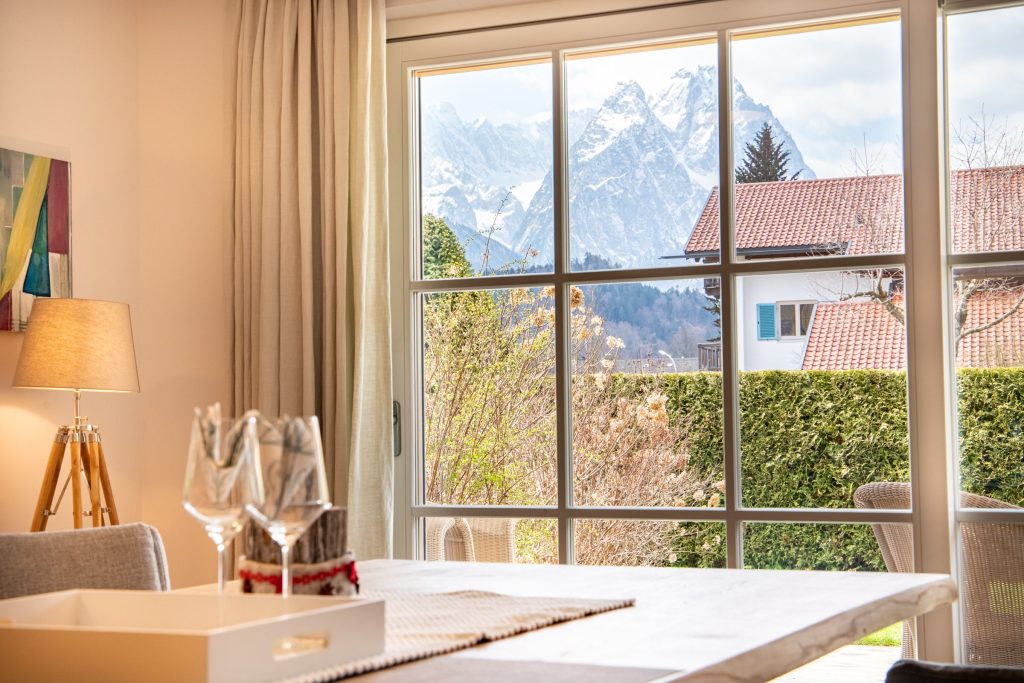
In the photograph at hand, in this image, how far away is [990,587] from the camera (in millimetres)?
3355

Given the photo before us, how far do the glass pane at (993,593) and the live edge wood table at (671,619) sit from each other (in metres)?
1.54

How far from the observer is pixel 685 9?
12.3 ft

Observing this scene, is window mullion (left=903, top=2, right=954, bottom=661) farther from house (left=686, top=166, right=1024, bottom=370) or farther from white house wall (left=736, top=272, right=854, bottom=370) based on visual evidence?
white house wall (left=736, top=272, right=854, bottom=370)

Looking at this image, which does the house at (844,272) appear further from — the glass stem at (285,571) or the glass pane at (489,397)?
the glass stem at (285,571)

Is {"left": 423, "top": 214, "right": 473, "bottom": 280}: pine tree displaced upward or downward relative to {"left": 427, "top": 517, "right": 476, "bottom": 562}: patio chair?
upward

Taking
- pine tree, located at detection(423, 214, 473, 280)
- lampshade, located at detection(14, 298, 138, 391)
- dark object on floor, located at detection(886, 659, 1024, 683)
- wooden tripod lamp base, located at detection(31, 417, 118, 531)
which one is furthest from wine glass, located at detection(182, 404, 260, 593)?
pine tree, located at detection(423, 214, 473, 280)

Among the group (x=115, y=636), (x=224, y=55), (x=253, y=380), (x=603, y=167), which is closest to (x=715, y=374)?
(x=603, y=167)

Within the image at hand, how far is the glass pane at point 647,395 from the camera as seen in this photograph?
3.67 m

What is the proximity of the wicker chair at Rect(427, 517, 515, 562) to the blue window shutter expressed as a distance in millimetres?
1038

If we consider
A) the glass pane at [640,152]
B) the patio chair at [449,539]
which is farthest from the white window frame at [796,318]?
the patio chair at [449,539]

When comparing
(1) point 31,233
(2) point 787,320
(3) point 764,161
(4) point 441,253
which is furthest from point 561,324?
(1) point 31,233

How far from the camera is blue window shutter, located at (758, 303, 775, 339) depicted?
3600mm

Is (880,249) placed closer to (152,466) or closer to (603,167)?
(603,167)

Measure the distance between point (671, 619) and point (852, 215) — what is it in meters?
2.31
